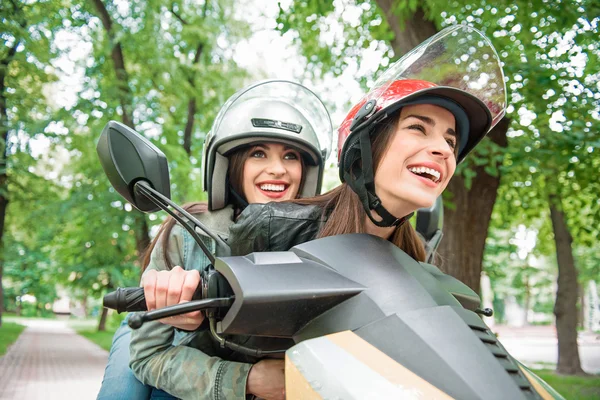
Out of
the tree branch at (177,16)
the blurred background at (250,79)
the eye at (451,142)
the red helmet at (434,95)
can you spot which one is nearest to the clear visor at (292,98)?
the red helmet at (434,95)

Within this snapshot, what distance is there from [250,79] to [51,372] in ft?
25.7

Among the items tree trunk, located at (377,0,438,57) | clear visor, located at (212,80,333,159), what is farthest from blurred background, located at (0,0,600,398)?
clear visor, located at (212,80,333,159)

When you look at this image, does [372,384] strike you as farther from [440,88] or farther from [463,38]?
[463,38]

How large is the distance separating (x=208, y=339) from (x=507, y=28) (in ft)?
19.2

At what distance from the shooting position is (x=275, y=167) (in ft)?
9.36

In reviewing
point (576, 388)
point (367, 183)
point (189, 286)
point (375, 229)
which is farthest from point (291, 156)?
point (576, 388)

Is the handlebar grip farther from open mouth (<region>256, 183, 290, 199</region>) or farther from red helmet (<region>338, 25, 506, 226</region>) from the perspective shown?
open mouth (<region>256, 183, 290, 199</region>)

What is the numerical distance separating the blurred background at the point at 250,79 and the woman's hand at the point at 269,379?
184 inches

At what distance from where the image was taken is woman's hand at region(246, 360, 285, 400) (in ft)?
5.47

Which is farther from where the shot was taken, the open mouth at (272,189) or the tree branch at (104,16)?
the tree branch at (104,16)

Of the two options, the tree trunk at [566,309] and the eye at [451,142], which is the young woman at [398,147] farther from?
the tree trunk at [566,309]

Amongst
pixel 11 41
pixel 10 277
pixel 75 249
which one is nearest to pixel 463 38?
pixel 11 41

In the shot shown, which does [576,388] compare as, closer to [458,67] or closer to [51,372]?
[458,67]

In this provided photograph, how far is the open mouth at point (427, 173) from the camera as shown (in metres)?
1.59
